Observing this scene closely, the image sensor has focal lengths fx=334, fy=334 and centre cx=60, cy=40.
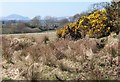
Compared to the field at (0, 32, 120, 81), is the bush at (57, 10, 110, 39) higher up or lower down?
higher up

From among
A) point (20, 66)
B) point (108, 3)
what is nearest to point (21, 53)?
point (20, 66)

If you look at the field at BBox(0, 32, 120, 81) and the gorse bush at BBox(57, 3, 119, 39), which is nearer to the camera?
the field at BBox(0, 32, 120, 81)

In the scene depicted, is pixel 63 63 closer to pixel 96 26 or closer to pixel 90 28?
pixel 96 26

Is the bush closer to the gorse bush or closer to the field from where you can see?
the gorse bush

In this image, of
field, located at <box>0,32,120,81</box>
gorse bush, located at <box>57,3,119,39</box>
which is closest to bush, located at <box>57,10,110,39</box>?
gorse bush, located at <box>57,3,119,39</box>

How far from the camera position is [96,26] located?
15625 mm

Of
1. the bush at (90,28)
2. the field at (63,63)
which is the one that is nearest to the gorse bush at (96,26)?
the bush at (90,28)

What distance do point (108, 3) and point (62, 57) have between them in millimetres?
5312

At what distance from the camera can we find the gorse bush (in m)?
15.0

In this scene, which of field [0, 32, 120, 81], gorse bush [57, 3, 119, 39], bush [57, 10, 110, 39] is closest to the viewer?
field [0, 32, 120, 81]

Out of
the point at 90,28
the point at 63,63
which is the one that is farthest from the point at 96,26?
the point at 63,63

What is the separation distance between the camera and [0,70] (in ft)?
33.6

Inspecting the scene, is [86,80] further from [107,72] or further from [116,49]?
[116,49]

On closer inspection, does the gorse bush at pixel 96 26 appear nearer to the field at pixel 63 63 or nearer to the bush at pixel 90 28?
the bush at pixel 90 28
